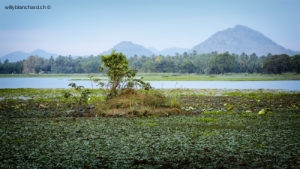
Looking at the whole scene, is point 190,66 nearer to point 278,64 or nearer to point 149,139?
point 278,64

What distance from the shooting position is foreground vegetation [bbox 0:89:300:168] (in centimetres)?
848

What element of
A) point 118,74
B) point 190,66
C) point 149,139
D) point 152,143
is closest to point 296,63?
point 190,66

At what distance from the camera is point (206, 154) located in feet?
30.1

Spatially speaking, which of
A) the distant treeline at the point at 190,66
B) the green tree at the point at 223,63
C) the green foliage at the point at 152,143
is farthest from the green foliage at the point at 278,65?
the green foliage at the point at 152,143

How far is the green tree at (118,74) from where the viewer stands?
1959cm

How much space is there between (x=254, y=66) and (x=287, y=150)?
13086cm

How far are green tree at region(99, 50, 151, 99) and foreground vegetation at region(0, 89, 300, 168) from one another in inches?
87.6

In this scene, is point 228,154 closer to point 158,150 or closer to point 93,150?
point 158,150

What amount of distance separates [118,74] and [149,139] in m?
9.50

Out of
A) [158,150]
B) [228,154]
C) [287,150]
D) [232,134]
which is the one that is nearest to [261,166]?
[228,154]

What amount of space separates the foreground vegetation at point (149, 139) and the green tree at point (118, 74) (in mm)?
2226

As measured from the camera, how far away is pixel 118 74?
20125 mm

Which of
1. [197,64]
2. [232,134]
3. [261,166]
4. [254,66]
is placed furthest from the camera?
[197,64]

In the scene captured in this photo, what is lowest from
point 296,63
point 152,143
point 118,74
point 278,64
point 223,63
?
point 152,143
